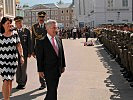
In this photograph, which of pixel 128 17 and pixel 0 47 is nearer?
pixel 0 47

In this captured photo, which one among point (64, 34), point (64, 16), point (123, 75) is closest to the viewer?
point (123, 75)

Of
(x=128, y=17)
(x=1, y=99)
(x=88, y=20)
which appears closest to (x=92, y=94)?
(x=1, y=99)

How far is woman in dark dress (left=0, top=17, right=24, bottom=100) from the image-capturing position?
8.27 m

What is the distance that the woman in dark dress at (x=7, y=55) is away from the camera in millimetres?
8273

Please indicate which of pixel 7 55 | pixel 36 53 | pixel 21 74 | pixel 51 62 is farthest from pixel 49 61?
pixel 21 74

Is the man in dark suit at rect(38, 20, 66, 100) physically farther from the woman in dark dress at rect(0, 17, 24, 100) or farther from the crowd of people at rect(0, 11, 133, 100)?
the woman in dark dress at rect(0, 17, 24, 100)

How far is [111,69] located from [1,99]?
22.5 feet

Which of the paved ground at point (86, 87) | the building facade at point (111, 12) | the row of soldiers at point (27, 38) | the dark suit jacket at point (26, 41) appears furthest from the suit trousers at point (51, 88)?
the building facade at point (111, 12)

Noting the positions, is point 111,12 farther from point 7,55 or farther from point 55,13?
point 55,13

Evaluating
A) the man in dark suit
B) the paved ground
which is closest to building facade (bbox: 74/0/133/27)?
the paved ground

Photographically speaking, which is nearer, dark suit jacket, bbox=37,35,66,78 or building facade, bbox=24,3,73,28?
dark suit jacket, bbox=37,35,66,78

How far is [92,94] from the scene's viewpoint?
9758 millimetres

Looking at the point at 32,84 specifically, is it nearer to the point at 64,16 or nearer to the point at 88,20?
the point at 88,20

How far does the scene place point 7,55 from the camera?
831 cm
